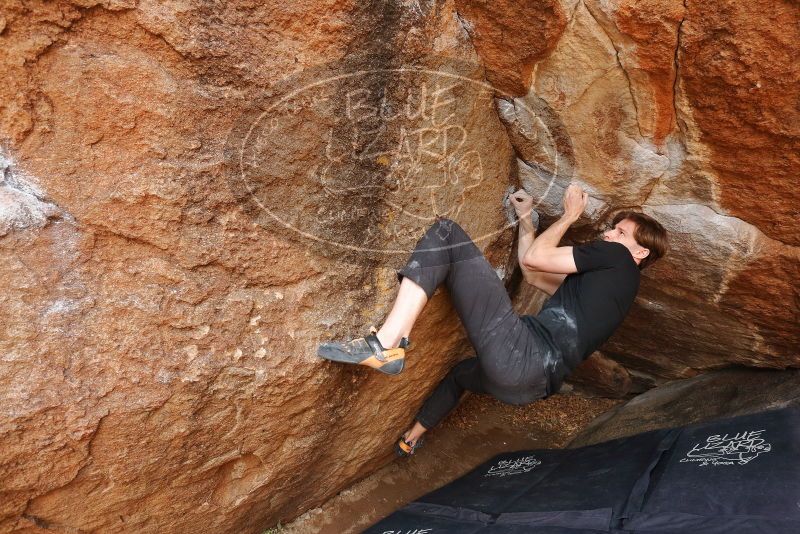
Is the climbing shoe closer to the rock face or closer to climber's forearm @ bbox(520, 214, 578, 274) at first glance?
the rock face

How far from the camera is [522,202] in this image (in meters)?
2.44

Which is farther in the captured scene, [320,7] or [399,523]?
[399,523]

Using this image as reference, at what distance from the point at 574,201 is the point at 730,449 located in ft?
3.55

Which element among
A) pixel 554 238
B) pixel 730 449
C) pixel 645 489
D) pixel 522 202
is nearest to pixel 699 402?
pixel 730 449

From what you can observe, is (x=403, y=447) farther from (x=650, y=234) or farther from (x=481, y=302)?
(x=650, y=234)

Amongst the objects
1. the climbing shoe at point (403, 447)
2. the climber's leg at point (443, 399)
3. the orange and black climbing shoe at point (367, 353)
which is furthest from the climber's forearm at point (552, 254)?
the climbing shoe at point (403, 447)

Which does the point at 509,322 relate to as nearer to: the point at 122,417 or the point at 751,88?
the point at 751,88

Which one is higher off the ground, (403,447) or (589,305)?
(589,305)

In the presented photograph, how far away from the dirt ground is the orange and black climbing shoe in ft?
3.21

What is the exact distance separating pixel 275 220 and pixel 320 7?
24.2 inches

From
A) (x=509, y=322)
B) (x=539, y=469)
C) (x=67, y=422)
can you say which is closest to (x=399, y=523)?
(x=539, y=469)

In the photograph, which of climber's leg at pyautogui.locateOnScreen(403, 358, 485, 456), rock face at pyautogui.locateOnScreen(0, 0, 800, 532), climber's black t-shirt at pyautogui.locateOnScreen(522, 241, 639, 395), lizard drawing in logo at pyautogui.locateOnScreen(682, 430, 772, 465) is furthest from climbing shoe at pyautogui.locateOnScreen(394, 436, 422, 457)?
lizard drawing in logo at pyautogui.locateOnScreen(682, 430, 772, 465)

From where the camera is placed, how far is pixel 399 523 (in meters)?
2.44

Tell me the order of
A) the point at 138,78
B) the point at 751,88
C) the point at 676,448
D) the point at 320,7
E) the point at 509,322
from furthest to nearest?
1. the point at 676,448
2. the point at 509,322
3. the point at 751,88
4. the point at 320,7
5. the point at 138,78
